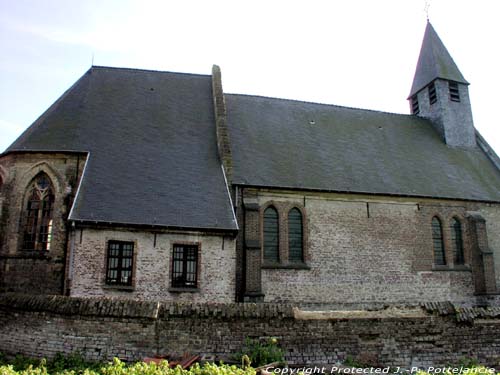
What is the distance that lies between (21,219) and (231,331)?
9713mm

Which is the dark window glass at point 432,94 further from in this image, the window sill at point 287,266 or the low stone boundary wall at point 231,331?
the low stone boundary wall at point 231,331

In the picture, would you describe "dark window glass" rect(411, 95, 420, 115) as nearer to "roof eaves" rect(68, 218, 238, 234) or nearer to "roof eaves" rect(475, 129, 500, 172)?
"roof eaves" rect(475, 129, 500, 172)

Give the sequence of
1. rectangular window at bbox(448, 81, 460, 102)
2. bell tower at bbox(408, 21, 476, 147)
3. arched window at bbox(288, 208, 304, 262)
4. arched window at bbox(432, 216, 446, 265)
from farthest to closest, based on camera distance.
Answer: rectangular window at bbox(448, 81, 460, 102) → bell tower at bbox(408, 21, 476, 147) → arched window at bbox(432, 216, 446, 265) → arched window at bbox(288, 208, 304, 262)

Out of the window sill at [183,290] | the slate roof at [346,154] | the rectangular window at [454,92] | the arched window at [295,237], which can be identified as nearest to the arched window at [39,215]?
the window sill at [183,290]

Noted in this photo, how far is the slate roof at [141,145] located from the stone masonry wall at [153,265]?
0.51m

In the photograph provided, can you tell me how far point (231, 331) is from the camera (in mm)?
9617

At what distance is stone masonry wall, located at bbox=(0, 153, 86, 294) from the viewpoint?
1493cm

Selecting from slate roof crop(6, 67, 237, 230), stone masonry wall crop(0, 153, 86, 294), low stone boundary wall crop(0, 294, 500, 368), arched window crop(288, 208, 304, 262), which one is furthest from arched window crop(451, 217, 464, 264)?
stone masonry wall crop(0, 153, 86, 294)

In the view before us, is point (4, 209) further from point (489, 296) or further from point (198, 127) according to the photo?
point (489, 296)

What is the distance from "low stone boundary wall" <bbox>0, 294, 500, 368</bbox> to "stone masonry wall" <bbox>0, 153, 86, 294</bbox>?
15.5 feet

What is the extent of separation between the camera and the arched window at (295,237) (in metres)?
17.9

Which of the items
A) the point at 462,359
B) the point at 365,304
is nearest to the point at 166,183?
the point at 365,304

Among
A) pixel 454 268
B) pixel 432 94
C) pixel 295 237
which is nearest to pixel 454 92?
pixel 432 94

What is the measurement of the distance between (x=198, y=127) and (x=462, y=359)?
13.1m
